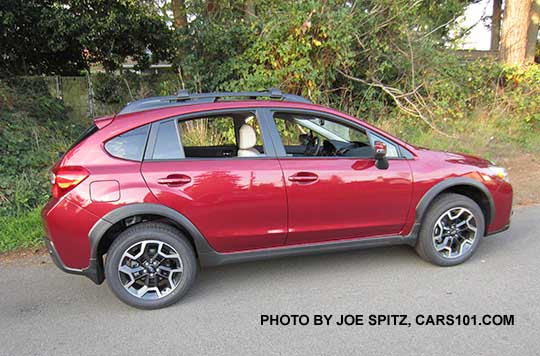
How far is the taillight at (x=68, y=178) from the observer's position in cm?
291

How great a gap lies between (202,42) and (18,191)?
4553 millimetres

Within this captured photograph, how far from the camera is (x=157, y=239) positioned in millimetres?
3047

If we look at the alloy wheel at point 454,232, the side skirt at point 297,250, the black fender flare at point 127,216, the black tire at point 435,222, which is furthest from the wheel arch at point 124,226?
the alloy wheel at point 454,232

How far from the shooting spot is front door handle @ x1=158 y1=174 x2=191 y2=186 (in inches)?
118

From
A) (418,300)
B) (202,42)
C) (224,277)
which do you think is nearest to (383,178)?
(418,300)

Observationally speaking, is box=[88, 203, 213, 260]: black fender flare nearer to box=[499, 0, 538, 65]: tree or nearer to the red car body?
the red car body

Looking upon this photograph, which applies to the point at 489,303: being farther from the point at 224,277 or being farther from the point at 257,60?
the point at 257,60

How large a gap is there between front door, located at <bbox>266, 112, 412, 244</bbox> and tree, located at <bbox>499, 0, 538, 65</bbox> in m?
9.64

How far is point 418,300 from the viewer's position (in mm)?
3115

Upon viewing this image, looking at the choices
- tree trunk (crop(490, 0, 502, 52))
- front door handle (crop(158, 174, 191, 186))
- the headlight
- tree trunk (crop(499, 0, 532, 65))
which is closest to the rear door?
front door handle (crop(158, 174, 191, 186))

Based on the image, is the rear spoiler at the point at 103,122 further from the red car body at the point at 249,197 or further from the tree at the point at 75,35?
A: the tree at the point at 75,35

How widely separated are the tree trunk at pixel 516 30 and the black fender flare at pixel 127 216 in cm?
1119

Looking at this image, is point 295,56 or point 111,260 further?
point 295,56

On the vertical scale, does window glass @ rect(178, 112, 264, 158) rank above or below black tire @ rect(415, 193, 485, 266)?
above
